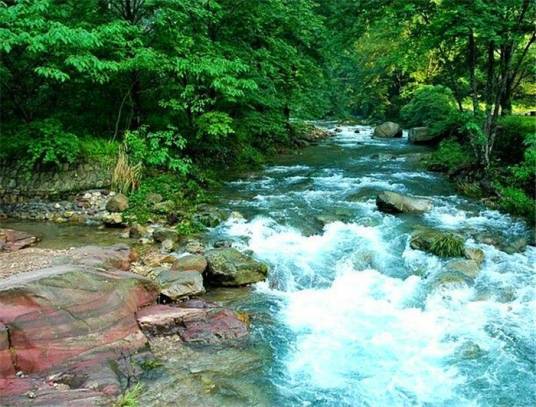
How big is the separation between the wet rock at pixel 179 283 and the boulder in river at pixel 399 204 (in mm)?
4949

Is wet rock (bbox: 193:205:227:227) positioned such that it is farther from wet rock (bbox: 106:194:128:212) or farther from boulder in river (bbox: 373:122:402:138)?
boulder in river (bbox: 373:122:402:138)

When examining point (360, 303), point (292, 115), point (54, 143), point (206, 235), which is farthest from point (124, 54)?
point (292, 115)

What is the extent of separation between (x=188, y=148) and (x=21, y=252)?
6.51 m

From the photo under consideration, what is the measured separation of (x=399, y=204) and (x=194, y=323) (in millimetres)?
5958

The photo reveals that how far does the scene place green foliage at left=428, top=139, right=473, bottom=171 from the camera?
13.4 meters

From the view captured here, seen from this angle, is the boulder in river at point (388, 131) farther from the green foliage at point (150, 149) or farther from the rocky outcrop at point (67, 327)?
Answer: the rocky outcrop at point (67, 327)

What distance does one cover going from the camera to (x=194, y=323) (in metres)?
5.39

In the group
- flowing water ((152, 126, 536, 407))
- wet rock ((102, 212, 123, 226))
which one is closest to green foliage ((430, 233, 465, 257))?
flowing water ((152, 126, 536, 407))

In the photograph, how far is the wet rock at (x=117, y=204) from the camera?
9219 mm

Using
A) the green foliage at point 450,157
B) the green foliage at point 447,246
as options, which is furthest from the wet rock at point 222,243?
the green foliage at point 450,157

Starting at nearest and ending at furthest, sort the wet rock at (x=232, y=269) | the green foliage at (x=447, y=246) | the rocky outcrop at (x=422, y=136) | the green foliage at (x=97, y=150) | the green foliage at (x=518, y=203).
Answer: the wet rock at (x=232, y=269), the green foliage at (x=447, y=246), the green foliage at (x=518, y=203), the green foliage at (x=97, y=150), the rocky outcrop at (x=422, y=136)

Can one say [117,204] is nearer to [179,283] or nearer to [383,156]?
[179,283]

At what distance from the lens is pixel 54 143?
31.4 ft

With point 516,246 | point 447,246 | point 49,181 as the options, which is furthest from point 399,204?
point 49,181
